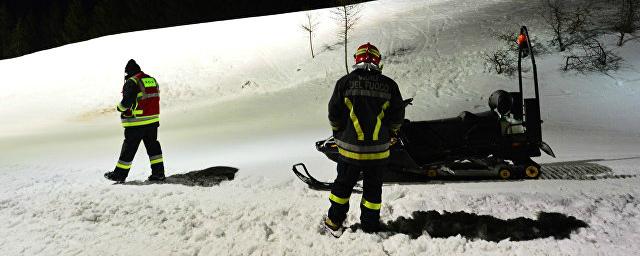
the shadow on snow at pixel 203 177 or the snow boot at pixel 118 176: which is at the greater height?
the snow boot at pixel 118 176

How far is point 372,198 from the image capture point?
4.16m

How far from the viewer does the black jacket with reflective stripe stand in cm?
404

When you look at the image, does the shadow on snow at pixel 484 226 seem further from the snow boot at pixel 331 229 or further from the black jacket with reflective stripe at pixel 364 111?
the black jacket with reflective stripe at pixel 364 111

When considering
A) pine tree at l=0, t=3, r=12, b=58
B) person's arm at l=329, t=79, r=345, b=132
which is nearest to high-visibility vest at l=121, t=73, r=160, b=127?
person's arm at l=329, t=79, r=345, b=132

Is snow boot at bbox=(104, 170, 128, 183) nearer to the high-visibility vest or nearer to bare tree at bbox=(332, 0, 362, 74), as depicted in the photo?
the high-visibility vest

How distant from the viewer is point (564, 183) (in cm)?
543

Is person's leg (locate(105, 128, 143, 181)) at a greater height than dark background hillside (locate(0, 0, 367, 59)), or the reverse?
dark background hillside (locate(0, 0, 367, 59))

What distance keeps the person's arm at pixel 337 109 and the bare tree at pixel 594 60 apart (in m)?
15.4

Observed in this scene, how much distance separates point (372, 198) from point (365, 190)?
0.10m

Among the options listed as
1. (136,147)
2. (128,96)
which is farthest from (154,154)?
(128,96)

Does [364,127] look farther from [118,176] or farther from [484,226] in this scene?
[118,176]

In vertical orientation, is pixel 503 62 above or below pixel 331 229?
below

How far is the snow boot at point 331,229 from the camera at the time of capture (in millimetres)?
4176

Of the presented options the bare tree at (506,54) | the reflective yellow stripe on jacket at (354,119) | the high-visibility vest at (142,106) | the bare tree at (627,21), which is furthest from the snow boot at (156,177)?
the bare tree at (627,21)
